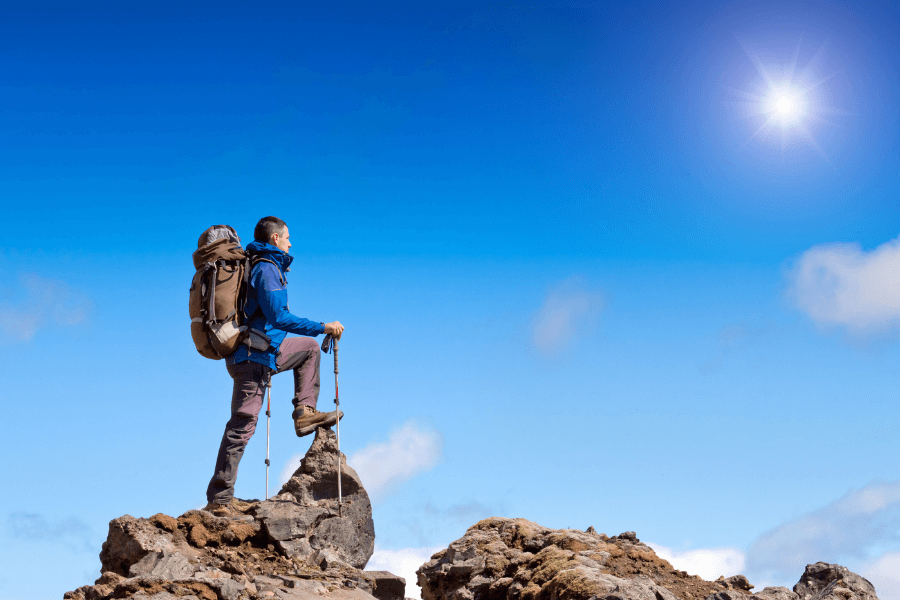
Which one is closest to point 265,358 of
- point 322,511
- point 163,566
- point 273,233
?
point 273,233

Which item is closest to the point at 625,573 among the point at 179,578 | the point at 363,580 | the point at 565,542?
the point at 565,542

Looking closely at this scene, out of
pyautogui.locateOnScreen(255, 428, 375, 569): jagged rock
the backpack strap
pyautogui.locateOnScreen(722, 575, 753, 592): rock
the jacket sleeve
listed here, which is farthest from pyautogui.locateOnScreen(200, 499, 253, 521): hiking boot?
pyautogui.locateOnScreen(722, 575, 753, 592): rock

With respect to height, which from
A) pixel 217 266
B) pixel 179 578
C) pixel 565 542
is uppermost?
pixel 217 266

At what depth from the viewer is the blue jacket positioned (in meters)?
11.7

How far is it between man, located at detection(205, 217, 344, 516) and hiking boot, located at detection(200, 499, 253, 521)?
0.01 m

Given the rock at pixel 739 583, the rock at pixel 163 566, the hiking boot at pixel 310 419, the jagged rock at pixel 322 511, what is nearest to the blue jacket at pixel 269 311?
the hiking boot at pixel 310 419

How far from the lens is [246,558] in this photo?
10.9m

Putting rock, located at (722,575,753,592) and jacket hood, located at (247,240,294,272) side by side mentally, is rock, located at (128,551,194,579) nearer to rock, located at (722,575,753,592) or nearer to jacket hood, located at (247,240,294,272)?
jacket hood, located at (247,240,294,272)

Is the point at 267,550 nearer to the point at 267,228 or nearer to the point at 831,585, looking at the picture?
the point at 267,228

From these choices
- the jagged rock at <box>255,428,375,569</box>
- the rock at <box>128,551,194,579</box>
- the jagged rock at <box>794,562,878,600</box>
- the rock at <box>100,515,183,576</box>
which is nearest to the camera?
the rock at <box>128,551,194,579</box>

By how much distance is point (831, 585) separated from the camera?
1101 cm

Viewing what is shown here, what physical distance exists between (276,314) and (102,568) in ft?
13.1

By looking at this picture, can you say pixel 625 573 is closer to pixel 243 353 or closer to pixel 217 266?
pixel 243 353

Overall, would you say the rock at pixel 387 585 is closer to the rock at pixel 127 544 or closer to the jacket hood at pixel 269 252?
the rock at pixel 127 544
